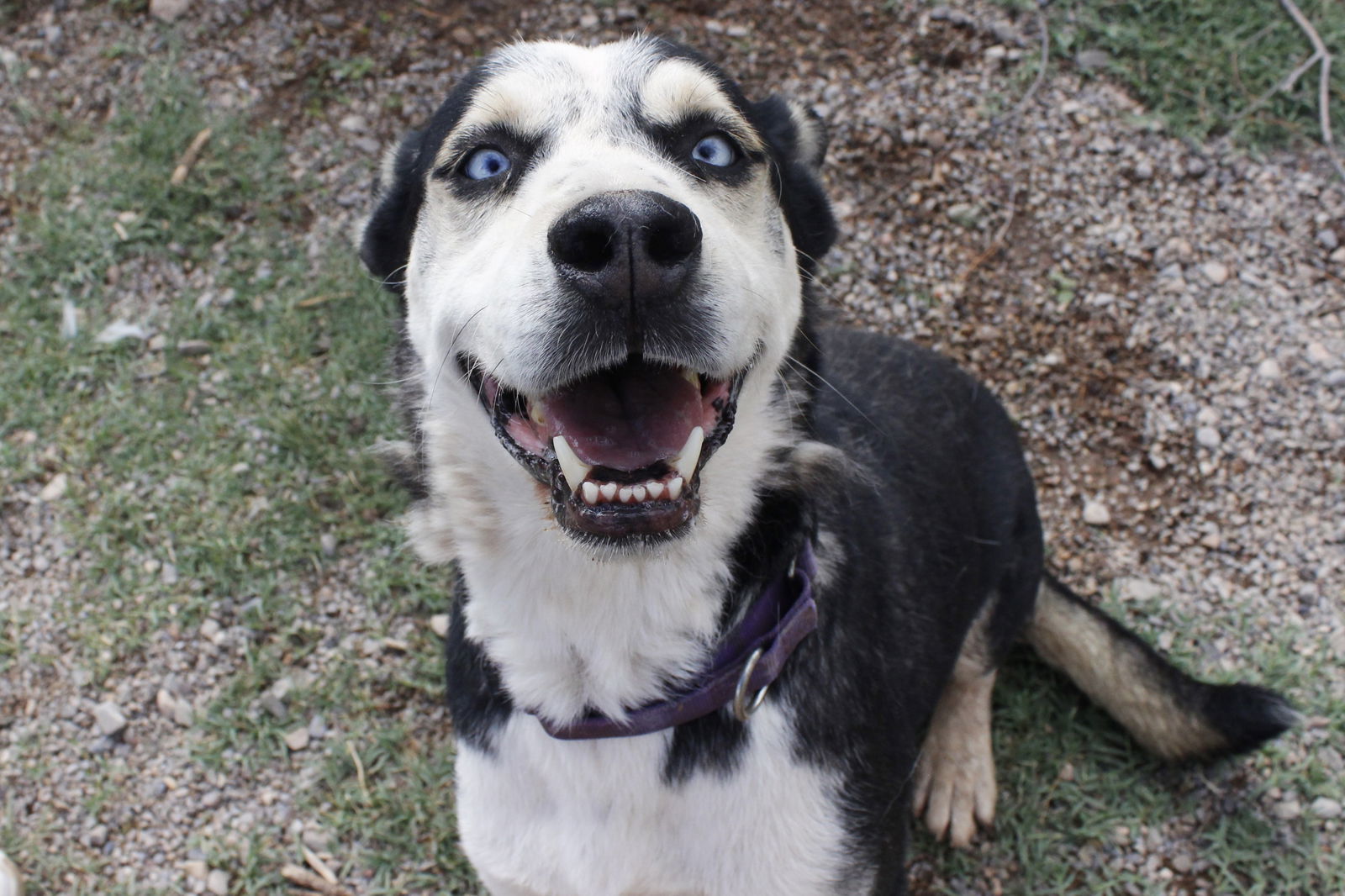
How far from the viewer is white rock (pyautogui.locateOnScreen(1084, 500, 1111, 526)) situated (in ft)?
13.0

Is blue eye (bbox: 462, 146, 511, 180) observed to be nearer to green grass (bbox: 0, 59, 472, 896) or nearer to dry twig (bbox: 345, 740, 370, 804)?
green grass (bbox: 0, 59, 472, 896)

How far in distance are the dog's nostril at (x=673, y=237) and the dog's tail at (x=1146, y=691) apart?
217 cm

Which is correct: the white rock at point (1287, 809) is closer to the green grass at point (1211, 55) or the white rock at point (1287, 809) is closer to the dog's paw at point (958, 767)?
the dog's paw at point (958, 767)

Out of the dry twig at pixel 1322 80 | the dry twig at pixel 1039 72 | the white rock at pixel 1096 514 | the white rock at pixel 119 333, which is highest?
the dry twig at pixel 1322 80

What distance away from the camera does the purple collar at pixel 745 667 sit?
231 cm

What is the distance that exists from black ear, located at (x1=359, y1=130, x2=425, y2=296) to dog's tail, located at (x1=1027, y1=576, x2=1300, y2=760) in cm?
222

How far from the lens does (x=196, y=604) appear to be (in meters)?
3.90

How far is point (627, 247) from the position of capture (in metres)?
1.88

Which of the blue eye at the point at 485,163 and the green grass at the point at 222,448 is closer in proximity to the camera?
the blue eye at the point at 485,163

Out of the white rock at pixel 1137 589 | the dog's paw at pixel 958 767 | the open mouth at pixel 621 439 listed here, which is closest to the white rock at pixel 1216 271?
the white rock at pixel 1137 589

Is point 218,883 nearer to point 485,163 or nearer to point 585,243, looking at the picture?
point 485,163

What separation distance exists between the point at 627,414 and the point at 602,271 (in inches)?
13.3

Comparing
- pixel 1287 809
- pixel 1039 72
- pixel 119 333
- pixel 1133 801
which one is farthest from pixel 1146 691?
pixel 119 333

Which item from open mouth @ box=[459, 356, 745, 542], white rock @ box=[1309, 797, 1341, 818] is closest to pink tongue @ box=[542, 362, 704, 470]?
open mouth @ box=[459, 356, 745, 542]
